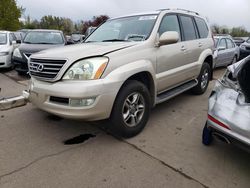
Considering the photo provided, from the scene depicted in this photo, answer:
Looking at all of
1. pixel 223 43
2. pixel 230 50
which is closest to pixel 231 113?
pixel 223 43

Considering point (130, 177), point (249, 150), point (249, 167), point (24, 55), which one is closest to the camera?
point (249, 150)

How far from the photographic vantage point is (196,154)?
2766mm

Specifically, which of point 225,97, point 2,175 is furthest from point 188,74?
point 2,175

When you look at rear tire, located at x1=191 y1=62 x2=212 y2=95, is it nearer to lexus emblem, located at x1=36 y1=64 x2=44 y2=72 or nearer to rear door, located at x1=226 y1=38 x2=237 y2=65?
lexus emblem, located at x1=36 y1=64 x2=44 y2=72

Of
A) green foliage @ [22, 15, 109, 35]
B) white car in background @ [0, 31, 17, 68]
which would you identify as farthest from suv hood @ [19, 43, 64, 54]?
green foliage @ [22, 15, 109, 35]

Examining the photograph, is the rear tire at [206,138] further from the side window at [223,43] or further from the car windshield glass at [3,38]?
the car windshield glass at [3,38]

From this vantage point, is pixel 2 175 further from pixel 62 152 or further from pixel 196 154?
pixel 196 154

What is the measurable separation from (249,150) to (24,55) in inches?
258

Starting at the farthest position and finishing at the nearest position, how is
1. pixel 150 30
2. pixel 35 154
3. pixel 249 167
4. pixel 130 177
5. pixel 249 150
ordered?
1. pixel 150 30
2. pixel 35 154
3. pixel 249 167
4. pixel 130 177
5. pixel 249 150

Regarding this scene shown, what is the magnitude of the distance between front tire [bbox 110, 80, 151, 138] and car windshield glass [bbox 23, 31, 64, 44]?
224 inches

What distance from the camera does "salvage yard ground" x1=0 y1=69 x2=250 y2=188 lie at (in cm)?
229

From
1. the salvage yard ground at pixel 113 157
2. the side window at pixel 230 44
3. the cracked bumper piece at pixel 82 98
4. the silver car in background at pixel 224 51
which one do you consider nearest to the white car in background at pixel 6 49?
the salvage yard ground at pixel 113 157

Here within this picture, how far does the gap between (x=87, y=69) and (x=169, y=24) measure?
6.58 ft

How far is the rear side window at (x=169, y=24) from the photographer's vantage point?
3.65 meters
